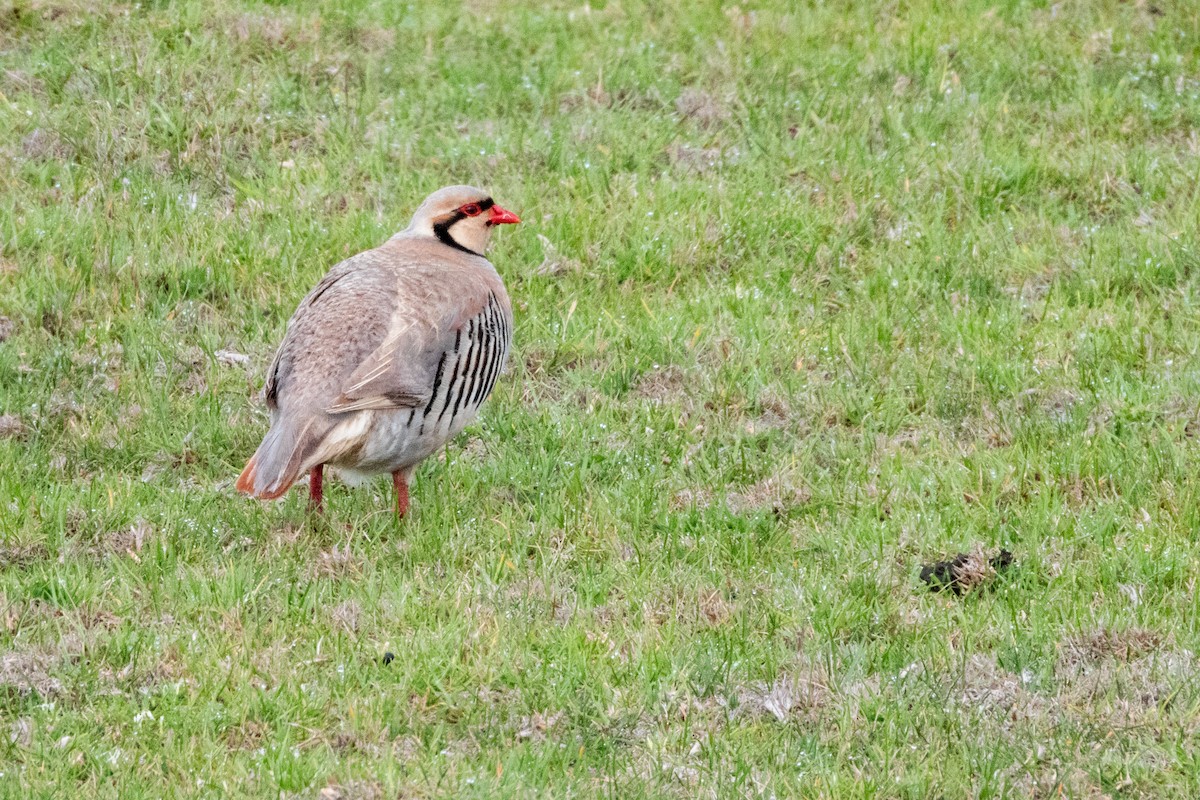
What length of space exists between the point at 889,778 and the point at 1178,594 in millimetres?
1727

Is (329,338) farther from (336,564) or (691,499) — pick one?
(691,499)

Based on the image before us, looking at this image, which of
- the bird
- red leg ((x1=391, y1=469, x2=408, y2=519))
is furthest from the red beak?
red leg ((x1=391, y1=469, x2=408, y2=519))

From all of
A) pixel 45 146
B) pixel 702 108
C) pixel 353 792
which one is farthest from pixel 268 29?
pixel 353 792

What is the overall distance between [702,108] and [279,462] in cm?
503

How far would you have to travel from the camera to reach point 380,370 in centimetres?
678

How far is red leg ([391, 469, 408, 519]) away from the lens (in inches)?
278

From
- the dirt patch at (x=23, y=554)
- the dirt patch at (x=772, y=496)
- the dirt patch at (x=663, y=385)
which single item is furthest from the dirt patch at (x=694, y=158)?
the dirt patch at (x=23, y=554)

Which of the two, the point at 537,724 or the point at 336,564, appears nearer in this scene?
the point at 537,724

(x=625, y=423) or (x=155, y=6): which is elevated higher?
(x=155, y=6)

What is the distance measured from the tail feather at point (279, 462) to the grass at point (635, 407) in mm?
303

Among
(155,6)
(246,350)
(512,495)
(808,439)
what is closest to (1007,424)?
(808,439)

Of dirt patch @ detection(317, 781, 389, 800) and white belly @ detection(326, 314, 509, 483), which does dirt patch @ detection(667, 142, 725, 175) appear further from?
dirt patch @ detection(317, 781, 389, 800)

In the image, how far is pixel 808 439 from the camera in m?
7.71

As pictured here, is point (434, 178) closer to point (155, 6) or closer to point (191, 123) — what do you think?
point (191, 123)
